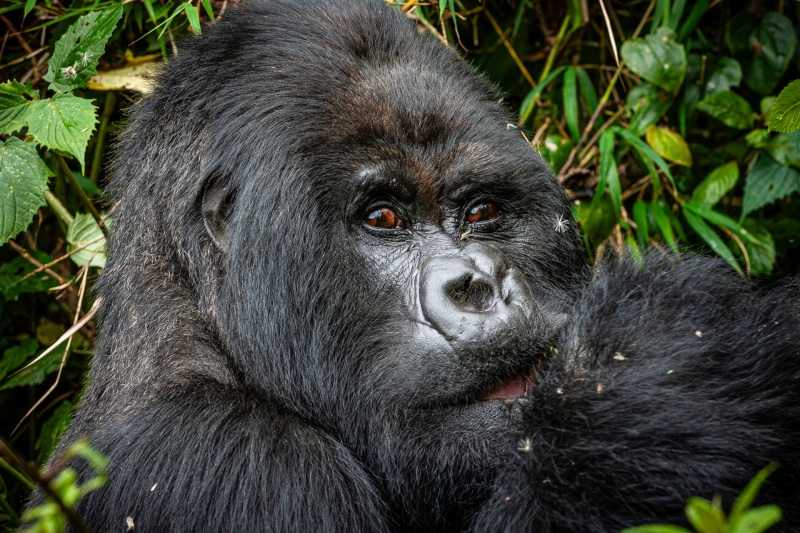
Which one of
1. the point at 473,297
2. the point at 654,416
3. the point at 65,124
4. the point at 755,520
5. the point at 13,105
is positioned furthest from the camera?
the point at 13,105

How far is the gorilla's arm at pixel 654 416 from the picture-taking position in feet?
7.51

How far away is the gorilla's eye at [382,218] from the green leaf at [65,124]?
3.64 ft

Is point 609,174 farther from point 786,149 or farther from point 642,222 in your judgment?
point 786,149

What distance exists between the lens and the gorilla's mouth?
2.66m

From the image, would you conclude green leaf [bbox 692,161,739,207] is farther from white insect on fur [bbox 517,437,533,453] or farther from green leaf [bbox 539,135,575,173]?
white insect on fur [bbox 517,437,533,453]

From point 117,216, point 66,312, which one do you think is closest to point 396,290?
point 117,216

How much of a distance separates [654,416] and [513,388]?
46cm

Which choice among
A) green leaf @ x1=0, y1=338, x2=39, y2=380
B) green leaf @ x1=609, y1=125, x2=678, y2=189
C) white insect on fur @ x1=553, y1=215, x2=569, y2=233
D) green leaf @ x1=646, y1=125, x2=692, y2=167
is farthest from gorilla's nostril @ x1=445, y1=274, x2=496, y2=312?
green leaf @ x1=0, y1=338, x2=39, y2=380

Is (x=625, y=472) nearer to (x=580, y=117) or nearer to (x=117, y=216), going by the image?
(x=117, y=216)

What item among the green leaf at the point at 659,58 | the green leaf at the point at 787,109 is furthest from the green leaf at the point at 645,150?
the green leaf at the point at 787,109

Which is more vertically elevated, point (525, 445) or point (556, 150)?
point (525, 445)

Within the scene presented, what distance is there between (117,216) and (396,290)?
1.14m

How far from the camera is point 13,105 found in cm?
352

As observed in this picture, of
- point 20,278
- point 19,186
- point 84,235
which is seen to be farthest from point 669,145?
point 20,278
